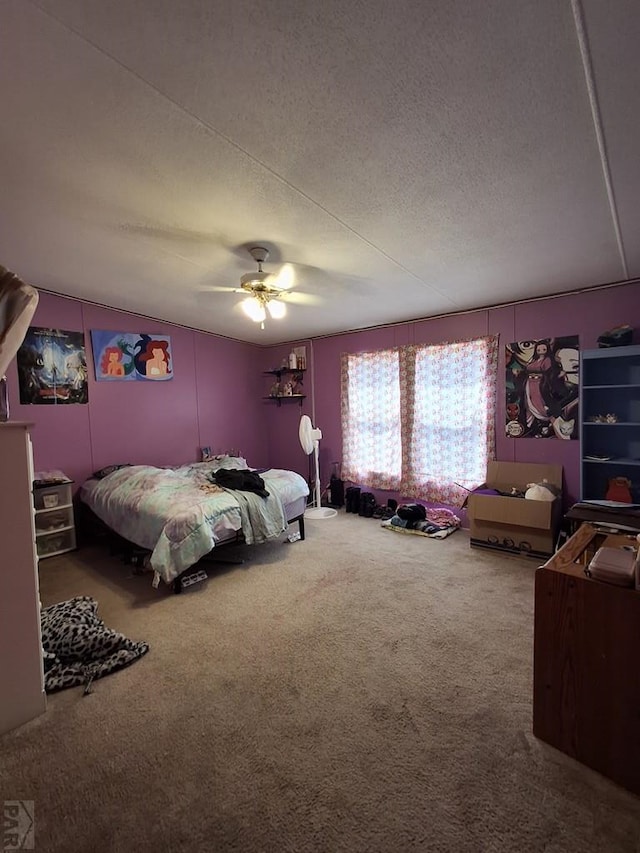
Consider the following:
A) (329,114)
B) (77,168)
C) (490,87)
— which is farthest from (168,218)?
(490,87)

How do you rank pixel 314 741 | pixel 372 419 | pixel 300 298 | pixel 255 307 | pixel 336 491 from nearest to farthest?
pixel 314 741, pixel 255 307, pixel 300 298, pixel 372 419, pixel 336 491

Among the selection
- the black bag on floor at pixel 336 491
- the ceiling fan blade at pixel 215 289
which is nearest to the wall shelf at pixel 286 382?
the black bag on floor at pixel 336 491

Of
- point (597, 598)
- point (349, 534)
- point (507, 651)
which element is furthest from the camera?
point (349, 534)

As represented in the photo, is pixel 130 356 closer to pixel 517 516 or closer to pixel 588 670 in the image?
pixel 517 516

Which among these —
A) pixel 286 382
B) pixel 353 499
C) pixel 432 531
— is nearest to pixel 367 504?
pixel 353 499

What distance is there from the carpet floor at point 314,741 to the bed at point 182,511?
39cm

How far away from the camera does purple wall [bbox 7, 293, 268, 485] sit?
12.5 ft

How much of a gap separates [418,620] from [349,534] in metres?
1.66

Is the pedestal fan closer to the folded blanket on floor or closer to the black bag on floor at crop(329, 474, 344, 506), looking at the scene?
the black bag on floor at crop(329, 474, 344, 506)

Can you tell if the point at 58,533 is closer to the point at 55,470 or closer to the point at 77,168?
the point at 55,470

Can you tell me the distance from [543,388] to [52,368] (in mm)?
4876

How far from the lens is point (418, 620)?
2.36m

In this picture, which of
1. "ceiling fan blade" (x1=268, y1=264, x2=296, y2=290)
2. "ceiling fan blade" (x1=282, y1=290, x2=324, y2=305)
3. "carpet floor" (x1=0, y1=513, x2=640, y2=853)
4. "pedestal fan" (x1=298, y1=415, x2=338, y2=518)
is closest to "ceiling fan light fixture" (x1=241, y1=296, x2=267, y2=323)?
"ceiling fan blade" (x1=268, y1=264, x2=296, y2=290)

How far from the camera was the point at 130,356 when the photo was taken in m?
4.36
